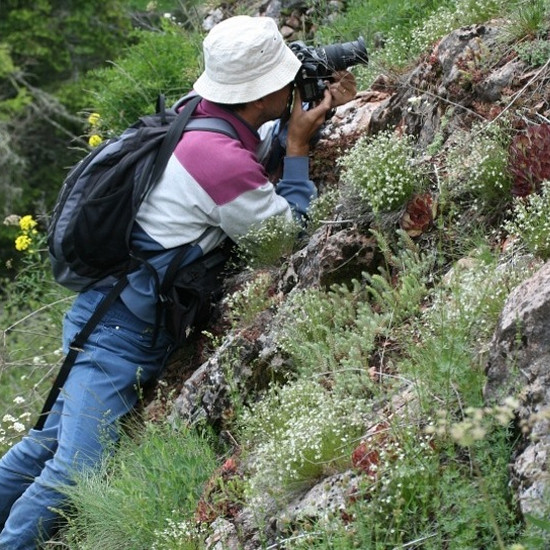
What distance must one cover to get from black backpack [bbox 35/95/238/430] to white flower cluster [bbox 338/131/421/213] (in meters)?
0.67

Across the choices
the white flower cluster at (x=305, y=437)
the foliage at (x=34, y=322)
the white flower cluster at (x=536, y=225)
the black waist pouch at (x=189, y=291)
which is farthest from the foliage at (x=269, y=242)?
the foliage at (x=34, y=322)

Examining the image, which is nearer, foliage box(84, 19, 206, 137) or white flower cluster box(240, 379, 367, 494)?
Result: white flower cluster box(240, 379, 367, 494)

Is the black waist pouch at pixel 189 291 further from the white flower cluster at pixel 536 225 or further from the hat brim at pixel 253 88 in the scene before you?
the white flower cluster at pixel 536 225

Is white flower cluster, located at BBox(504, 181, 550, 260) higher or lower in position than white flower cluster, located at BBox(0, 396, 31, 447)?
higher

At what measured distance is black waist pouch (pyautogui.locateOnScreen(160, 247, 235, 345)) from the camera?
5.29 meters

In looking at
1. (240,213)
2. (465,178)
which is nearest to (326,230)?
(240,213)

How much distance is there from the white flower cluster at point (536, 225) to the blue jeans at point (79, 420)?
195 centimetres

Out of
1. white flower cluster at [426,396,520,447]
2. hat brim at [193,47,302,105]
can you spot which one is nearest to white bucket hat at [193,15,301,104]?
hat brim at [193,47,302,105]

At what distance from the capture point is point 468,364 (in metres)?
3.73

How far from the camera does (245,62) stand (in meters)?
5.13

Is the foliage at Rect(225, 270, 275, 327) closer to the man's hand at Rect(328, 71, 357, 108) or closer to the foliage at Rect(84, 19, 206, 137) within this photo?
the man's hand at Rect(328, 71, 357, 108)

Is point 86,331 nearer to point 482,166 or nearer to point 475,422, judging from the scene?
point 482,166

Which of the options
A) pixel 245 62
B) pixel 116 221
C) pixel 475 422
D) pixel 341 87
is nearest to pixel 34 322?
pixel 116 221

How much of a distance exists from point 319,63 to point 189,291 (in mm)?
1399
